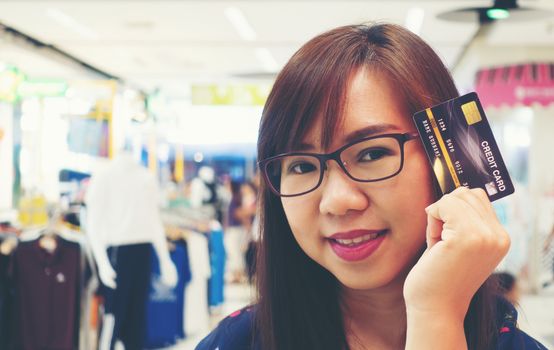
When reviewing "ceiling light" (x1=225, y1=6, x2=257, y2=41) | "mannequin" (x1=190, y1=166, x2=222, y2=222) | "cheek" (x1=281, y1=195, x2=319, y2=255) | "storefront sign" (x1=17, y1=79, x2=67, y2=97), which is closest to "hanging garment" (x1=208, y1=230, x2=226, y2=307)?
"storefront sign" (x1=17, y1=79, x2=67, y2=97)

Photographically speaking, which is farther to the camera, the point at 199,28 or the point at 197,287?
the point at 199,28

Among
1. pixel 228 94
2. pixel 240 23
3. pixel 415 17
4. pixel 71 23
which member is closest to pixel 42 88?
pixel 71 23

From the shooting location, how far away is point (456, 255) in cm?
79

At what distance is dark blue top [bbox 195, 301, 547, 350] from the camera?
941mm

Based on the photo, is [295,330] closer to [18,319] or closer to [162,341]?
[18,319]

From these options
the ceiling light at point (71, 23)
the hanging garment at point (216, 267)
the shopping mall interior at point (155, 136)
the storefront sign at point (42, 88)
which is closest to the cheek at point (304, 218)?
the shopping mall interior at point (155, 136)

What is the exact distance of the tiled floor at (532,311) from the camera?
584 centimetres

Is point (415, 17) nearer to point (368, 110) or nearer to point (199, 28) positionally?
point (199, 28)

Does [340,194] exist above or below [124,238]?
above

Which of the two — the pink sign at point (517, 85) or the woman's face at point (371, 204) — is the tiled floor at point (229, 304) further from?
the woman's face at point (371, 204)

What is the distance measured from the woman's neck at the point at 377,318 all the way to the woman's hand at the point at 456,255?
166 mm

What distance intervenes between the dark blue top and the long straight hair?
2 centimetres

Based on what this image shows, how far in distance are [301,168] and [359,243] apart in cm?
14

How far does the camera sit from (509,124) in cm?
1005
